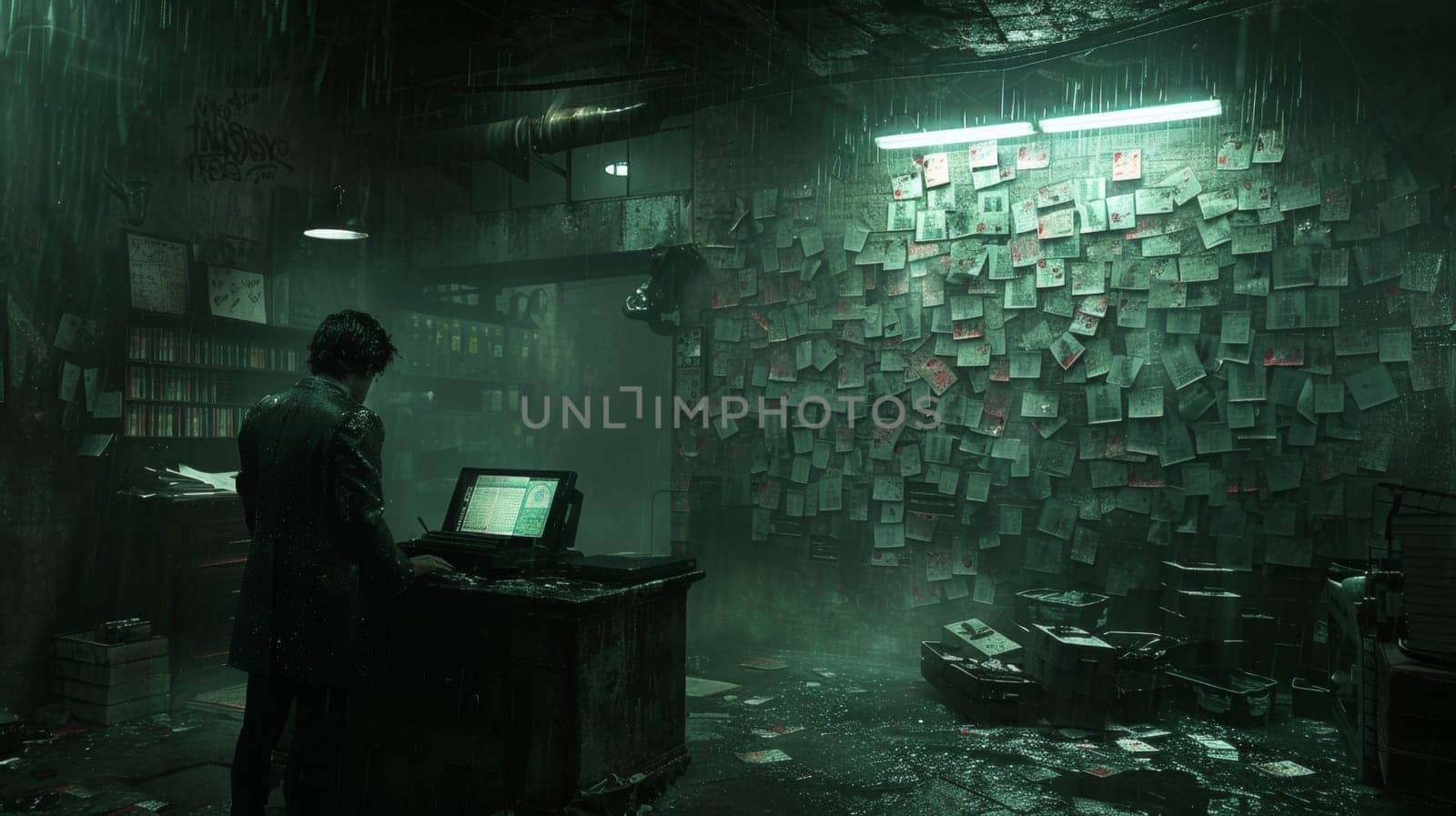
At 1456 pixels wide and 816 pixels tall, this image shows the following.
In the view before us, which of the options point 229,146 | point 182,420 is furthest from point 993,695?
point 229,146

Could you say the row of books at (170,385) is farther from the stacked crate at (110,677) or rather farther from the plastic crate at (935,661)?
the plastic crate at (935,661)

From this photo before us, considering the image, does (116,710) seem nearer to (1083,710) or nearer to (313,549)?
(313,549)

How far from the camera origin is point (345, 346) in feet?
9.86

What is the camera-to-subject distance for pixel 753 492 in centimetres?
695

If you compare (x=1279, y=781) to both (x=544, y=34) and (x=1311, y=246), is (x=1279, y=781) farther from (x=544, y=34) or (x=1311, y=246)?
(x=544, y=34)

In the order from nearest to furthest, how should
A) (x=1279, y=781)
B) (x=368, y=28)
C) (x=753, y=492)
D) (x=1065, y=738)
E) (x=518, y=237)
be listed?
(x=1279, y=781)
(x=1065, y=738)
(x=368, y=28)
(x=753, y=492)
(x=518, y=237)

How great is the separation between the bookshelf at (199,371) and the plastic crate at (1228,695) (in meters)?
6.95

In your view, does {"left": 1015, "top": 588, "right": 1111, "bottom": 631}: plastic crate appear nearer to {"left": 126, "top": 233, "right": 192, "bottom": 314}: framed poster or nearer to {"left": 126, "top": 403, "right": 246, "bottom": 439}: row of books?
{"left": 126, "top": 403, "right": 246, "bottom": 439}: row of books

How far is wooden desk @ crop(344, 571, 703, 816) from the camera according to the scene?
126 inches

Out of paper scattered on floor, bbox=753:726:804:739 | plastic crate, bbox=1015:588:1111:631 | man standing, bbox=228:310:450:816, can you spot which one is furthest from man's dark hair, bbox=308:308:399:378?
plastic crate, bbox=1015:588:1111:631

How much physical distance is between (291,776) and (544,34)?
5138mm

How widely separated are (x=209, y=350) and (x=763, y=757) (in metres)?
5.21

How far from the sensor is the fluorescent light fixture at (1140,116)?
5.18 metres

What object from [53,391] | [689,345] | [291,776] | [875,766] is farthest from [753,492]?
[53,391]
